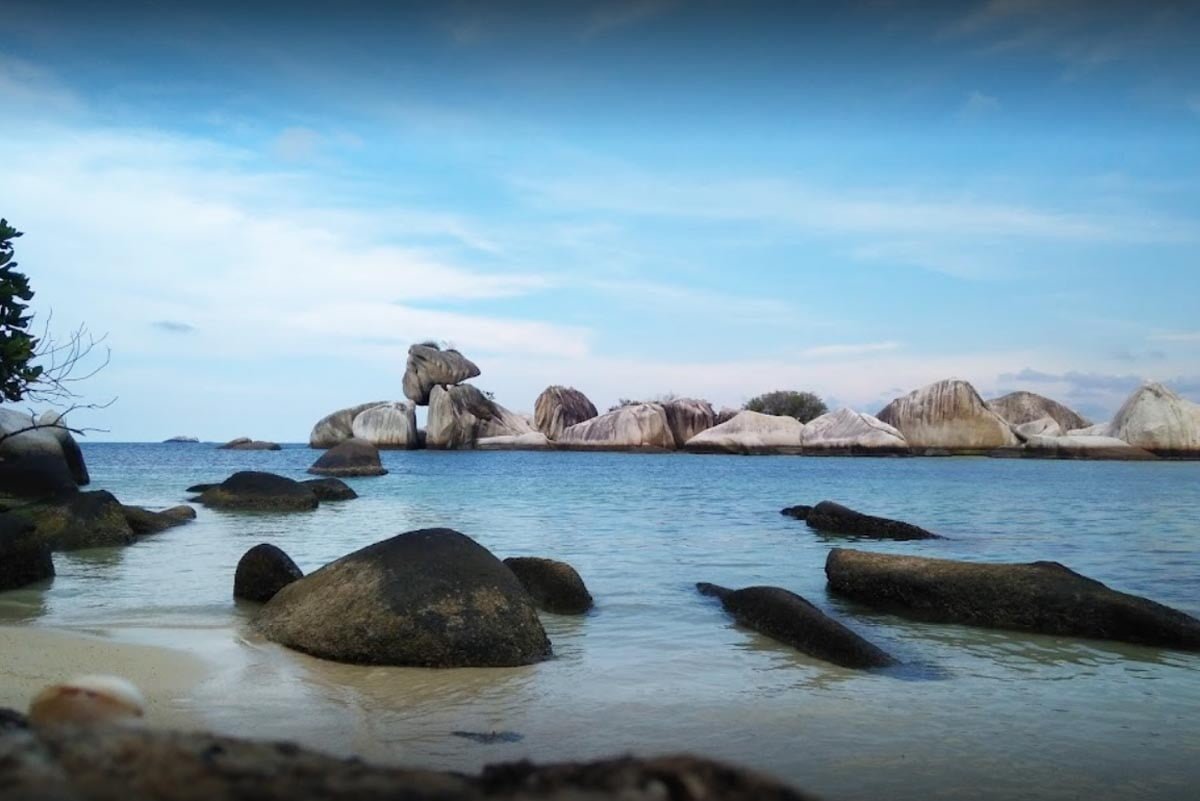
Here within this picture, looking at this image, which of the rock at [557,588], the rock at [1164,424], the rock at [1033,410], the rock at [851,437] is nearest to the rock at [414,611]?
the rock at [557,588]

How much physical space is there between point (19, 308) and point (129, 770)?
15387 millimetres

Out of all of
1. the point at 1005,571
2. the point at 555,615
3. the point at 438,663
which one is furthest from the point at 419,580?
the point at 1005,571

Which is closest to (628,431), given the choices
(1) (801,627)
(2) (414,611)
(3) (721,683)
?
(1) (801,627)

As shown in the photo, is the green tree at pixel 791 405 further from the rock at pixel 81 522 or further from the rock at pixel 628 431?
the rock at pixel 81 522

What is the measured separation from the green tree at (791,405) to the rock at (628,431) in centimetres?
1681

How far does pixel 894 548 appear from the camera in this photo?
54.5ft

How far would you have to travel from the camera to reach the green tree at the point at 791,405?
92000 millimetres

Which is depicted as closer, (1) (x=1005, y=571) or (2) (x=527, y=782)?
(2) (x=527, y=782)

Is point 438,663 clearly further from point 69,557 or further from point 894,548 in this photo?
point 894,548

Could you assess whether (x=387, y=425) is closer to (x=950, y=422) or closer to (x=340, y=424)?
(x=340, y=424)

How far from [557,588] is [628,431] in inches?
2652

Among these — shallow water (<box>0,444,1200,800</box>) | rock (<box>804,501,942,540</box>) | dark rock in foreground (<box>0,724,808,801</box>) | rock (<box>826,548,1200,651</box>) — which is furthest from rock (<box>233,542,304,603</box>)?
rock (<box>804,501,942,540</box>)

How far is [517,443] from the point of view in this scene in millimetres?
81500

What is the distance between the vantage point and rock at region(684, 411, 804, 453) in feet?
235
